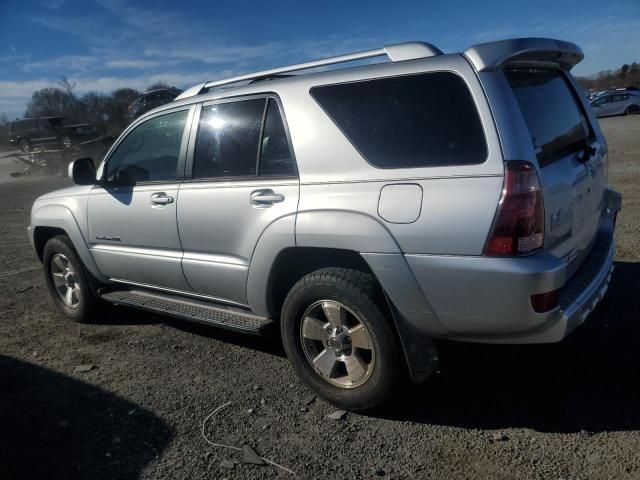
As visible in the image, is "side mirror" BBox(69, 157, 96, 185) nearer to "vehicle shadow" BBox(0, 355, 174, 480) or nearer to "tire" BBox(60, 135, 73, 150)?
"vehicle shadow" BBox(0, 355, 174, 480)

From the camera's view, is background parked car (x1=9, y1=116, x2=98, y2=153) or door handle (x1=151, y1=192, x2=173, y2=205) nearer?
door handle (x1=151, y1=192, x2=173, y2=205)

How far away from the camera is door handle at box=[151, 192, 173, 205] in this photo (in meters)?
3.88

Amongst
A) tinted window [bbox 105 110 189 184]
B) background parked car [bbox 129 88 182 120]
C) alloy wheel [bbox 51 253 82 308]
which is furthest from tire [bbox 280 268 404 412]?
background parked car [bbox 129 88 182 120]

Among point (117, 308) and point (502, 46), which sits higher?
point (502, 46)

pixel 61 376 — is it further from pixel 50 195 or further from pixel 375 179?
pixel 375 179

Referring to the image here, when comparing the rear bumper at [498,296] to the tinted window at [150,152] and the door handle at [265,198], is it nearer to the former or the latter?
the door handle at [265,198]

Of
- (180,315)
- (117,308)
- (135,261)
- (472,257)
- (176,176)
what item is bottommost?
(117,308)

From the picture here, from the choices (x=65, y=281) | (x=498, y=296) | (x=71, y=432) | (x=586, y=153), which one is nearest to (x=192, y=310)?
(x=71, y=432)

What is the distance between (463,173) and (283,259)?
1229mm

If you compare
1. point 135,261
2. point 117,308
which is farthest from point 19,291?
point 135,261

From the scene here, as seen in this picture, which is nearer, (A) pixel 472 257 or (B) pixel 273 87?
(A) pixel 472 257

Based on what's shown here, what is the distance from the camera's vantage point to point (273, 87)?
3422 millimetres

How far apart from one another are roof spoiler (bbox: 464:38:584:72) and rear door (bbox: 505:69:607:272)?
7cm

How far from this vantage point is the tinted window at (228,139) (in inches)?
138
